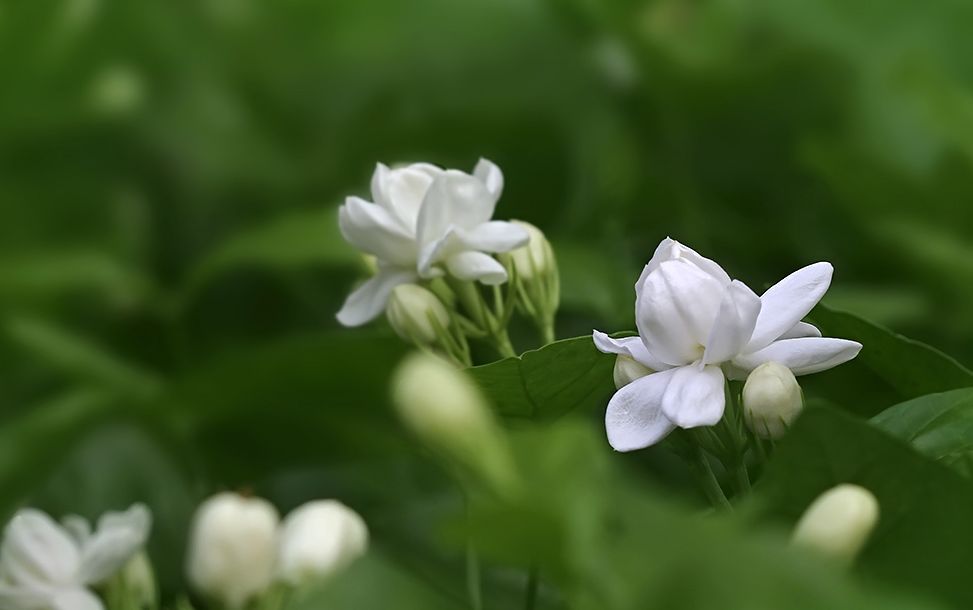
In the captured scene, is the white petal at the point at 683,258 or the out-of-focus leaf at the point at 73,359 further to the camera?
the out-of-focus leaf at the point at 73,359

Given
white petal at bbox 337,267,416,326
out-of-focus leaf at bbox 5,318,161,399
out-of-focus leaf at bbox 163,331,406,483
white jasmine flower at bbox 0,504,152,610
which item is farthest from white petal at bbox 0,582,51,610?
out-of-focus leaf at bbox 5,318,161,399

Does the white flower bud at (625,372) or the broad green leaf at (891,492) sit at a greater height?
the white flower bud at (625,372)

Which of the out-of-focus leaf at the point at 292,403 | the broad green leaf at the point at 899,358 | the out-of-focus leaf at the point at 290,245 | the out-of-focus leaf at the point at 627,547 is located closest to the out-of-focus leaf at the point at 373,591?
the out-of-focus leaf at the point at 627,547

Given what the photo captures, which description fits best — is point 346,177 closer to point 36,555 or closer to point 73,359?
point 73,359

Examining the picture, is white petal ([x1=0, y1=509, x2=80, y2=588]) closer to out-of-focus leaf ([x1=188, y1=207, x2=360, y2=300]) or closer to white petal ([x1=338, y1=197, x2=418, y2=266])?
white petal ([x1=338, y1=197, x2=418, y2=266])

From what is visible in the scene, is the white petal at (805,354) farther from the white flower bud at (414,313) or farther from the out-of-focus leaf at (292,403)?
the out-of-focus leaf at (292,403)

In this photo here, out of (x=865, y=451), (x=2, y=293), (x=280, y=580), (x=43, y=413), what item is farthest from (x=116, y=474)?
(x=865, y=451)

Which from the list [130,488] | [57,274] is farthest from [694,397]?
[57,274]
